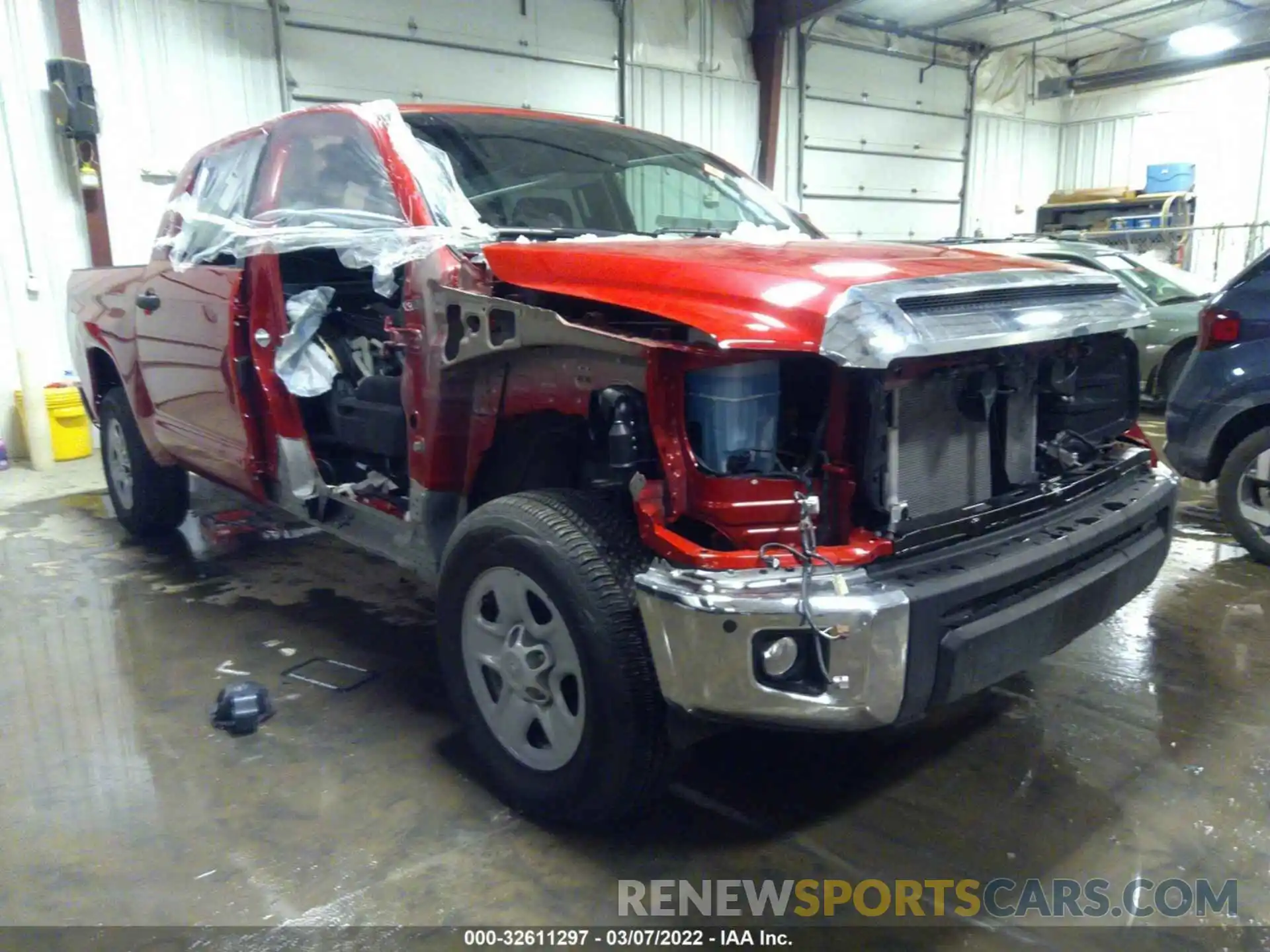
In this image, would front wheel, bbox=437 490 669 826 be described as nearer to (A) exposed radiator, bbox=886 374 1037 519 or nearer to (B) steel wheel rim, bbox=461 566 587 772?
(B) steel wheel rim, bbox=461 566 587 772

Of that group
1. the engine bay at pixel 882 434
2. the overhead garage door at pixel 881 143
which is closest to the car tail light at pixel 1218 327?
the engine bay at pixel 882 434

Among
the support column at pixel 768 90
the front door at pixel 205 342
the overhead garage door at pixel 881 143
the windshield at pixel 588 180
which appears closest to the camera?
the windshield at pixel 588 180

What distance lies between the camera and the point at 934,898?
203 cm

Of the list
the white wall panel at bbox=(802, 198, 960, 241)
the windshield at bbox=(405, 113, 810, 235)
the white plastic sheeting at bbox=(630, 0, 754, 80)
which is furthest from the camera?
the white wall panel at bbox=(802, 198, 960, 241)

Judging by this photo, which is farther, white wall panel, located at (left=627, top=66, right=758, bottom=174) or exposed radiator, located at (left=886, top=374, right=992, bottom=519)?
white wall panel, located at (left=627, top=66, right=758, bottom=174)

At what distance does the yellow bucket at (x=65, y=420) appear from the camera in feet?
22.0

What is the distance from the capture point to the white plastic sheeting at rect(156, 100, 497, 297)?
104 inches

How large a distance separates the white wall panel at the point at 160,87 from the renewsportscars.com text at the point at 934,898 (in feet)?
21.4

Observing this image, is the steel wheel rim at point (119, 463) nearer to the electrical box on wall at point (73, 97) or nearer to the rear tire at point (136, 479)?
the rear tire at point (136, 479)

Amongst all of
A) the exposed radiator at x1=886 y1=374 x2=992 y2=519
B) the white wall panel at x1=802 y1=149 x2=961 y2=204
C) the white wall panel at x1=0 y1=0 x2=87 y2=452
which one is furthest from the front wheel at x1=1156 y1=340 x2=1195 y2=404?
the white wall panel at x1=0 y1=0 x2=87 y2=452

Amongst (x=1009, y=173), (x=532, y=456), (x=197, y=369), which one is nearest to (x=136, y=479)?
(x=197, y=369)

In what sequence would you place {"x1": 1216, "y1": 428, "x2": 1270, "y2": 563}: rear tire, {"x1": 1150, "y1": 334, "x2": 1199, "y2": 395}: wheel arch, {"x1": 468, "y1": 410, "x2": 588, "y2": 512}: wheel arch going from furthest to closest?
{"x1": 1150, "y1": 334, "x2": 1199, "y2": 395}: wheel arch → {"x1": 1216, "y1": 428, "x2": 1270, "y2": 563}: rear tire → {"x1": 468, "y1": 410, "x2": 588, "y2": 512}: wheel arch

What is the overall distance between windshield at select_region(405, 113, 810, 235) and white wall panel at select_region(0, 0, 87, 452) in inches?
198

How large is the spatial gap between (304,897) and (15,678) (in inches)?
70.0
